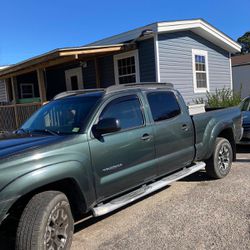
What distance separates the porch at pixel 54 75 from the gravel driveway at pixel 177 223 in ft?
25.1

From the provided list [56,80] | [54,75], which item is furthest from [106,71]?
[54,75]

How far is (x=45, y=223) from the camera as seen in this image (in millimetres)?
3336

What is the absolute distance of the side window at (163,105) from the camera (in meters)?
5.18

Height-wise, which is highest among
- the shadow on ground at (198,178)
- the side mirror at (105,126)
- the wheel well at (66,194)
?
the side mirror at (105,126)

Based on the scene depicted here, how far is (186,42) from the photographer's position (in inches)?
581

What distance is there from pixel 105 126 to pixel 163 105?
5.51ft

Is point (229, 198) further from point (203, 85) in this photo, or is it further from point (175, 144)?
point (203, 85)

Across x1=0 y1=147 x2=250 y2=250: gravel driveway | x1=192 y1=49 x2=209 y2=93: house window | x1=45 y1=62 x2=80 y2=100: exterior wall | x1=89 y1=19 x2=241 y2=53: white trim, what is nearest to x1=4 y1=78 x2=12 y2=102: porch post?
x1=45 y1=62 x2=80 y2=100: exterior wall

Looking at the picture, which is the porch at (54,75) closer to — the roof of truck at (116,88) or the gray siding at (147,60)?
the gray siding at (147,60)

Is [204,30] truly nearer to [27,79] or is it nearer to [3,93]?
[27,79]

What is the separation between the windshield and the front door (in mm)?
12167

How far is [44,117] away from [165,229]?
224 cm

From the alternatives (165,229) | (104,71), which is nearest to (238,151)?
(165,229)

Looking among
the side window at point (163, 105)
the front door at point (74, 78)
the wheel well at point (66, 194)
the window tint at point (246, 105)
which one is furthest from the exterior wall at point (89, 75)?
the wheel well at point (66, 194)
